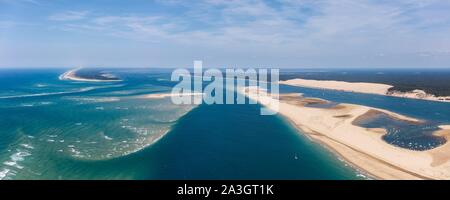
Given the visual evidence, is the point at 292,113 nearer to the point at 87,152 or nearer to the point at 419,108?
the point at 419,108

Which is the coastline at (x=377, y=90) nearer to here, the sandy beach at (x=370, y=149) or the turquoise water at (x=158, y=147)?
the turquoise water at (x=158, y=147)

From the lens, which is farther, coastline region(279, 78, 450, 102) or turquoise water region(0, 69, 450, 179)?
coastline region(279, 78, 450, 102)

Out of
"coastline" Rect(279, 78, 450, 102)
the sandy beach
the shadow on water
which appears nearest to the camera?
the shadow on water

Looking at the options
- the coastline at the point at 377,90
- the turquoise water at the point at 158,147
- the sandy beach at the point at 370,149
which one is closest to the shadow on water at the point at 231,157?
the turquoise water at the point at 158,147

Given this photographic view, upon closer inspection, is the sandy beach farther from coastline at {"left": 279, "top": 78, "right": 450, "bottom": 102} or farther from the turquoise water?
coastline at {"left": 279, "top": 78, "right": 450, "bottom": 102}

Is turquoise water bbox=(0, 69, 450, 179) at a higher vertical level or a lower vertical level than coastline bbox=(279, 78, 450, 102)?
lower

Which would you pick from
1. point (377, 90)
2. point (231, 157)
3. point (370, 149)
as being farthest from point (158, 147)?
point (377, 90)

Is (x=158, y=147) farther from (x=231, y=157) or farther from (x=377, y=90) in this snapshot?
(x=377, y=90)

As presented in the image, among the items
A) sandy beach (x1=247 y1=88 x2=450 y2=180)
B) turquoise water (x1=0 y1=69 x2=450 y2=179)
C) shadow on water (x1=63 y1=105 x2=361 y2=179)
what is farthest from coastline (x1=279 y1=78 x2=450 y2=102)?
shadow on water (x1=63 y1=105 x2=361 y2=179)
